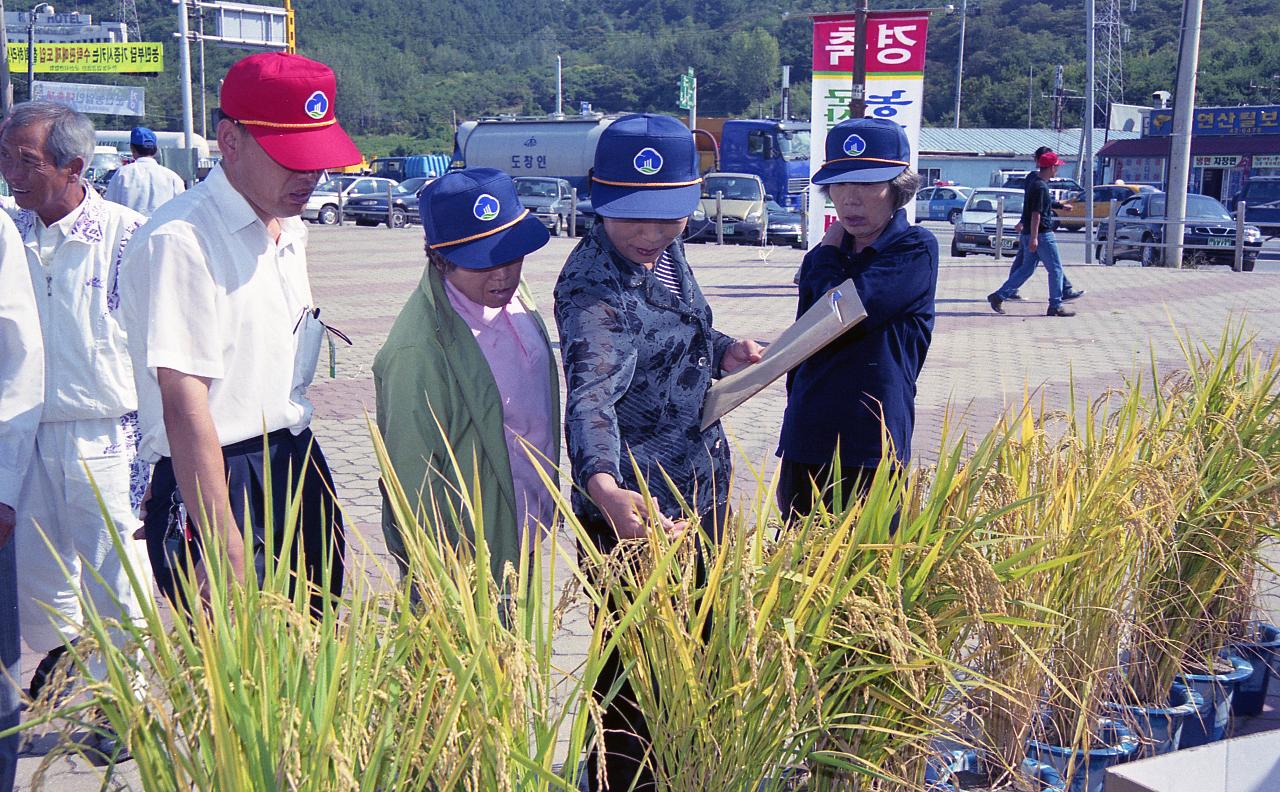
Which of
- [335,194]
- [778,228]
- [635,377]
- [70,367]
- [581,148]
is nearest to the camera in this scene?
[635,377]

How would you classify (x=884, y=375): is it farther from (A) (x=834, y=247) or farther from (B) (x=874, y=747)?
(B) (x=874, y=747)

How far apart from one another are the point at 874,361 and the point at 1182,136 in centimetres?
1969

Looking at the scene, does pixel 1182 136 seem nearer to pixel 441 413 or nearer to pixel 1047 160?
pixel 1047 160

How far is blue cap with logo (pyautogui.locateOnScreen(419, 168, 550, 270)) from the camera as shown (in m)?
2.55

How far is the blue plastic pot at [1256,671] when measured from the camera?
3551 millimetres

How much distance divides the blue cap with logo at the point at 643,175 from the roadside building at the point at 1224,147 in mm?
44979

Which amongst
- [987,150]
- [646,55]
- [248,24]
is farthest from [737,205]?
[646,55]

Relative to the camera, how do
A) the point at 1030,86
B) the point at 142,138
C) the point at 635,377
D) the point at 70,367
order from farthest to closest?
the point at 1030,86 < the point at 142,138 < the point at 70,367 < the point at 635,377

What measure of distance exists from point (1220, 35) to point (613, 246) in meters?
93.7

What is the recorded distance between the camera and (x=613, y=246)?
2566mm

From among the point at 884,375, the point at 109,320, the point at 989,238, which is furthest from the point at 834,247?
the point at 989,238

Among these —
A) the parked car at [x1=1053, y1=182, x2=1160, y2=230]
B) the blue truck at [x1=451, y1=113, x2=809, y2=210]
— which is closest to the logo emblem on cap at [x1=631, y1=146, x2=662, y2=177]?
the parked car at [x1=1053, y1=182, x2=1160, y2=230]

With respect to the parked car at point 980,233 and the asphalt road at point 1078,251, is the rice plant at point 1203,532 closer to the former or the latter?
the asphalt road at point 1078,251

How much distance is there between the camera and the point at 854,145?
3150 millimetres
